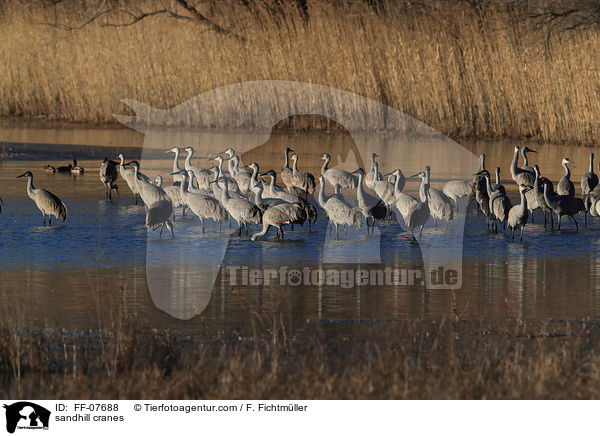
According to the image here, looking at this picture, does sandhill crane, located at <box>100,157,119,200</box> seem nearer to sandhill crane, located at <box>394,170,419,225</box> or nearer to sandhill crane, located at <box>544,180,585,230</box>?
sandhill crane, located at <box>394,170,419,225</box>

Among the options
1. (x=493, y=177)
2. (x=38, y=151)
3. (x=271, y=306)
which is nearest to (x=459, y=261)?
(x=271, y=306)

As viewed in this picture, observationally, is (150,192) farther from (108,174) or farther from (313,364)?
(313,364)

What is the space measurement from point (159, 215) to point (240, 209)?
715mm

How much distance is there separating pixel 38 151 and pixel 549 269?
10.2 meters

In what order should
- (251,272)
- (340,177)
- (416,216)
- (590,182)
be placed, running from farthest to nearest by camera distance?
(340,177)
(590,182)
(416,216)
(251,272)

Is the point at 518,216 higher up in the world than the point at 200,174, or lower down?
lower down

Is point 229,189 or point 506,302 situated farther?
point 229,189

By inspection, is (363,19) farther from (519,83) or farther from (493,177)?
(493,177)

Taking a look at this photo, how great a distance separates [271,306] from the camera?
7172 mm

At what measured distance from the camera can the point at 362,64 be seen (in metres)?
19.8

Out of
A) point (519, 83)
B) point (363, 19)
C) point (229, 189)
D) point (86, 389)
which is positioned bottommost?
point (86, 389)

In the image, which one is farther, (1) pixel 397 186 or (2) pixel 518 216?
(1) pixel 397 186

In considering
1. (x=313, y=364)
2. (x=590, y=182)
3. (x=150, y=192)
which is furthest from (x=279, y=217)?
(x=313, y=364)

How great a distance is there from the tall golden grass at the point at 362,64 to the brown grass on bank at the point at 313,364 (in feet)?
40.8
